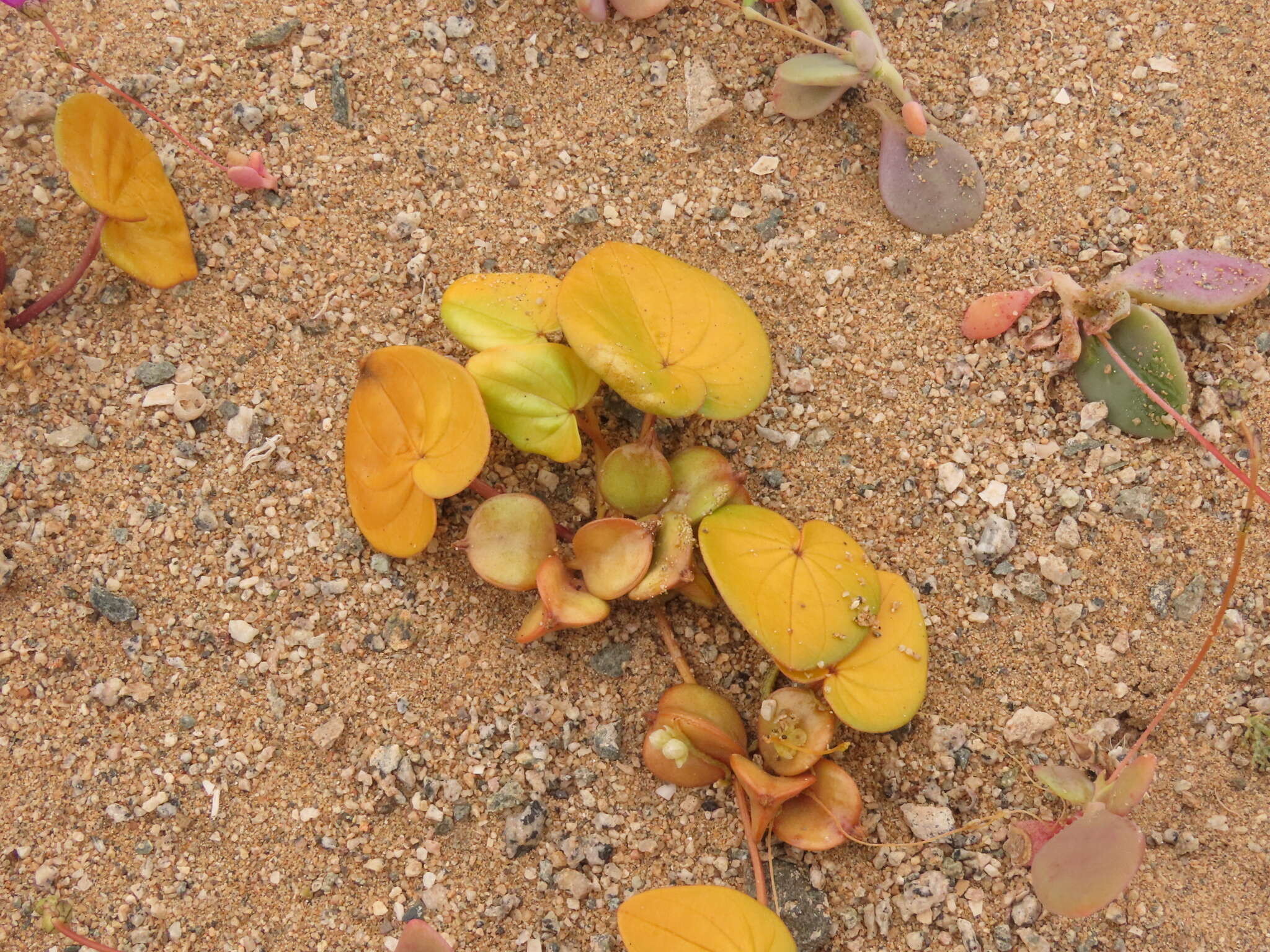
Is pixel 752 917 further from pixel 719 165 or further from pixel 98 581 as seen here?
pixel 719 165

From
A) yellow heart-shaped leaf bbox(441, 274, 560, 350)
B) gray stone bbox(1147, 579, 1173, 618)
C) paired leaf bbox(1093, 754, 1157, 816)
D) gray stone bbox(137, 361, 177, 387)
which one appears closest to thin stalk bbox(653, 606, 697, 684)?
yellow heart-shaped leaf bbox(441, 274, 560, 350)

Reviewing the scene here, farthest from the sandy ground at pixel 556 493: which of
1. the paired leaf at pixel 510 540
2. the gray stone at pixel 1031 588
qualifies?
the paired leaf at pixel 510 540

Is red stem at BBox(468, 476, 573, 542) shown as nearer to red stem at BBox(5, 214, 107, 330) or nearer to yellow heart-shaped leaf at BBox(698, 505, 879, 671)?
yellow heart-shaped leaf at BBox(698, 505, 879, 671)

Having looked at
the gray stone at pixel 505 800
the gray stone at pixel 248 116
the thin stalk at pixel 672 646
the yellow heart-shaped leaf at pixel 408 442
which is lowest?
the gray stone at pixel 505 800

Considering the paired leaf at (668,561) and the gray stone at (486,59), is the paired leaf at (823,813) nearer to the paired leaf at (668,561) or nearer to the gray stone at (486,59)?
the paired leaf at (668,561)

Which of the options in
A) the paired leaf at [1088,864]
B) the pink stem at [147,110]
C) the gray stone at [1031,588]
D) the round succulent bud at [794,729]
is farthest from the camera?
the pink stem at [147,110]

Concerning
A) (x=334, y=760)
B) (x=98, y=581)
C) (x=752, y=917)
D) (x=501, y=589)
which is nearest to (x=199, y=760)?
(x=334, y=760)
